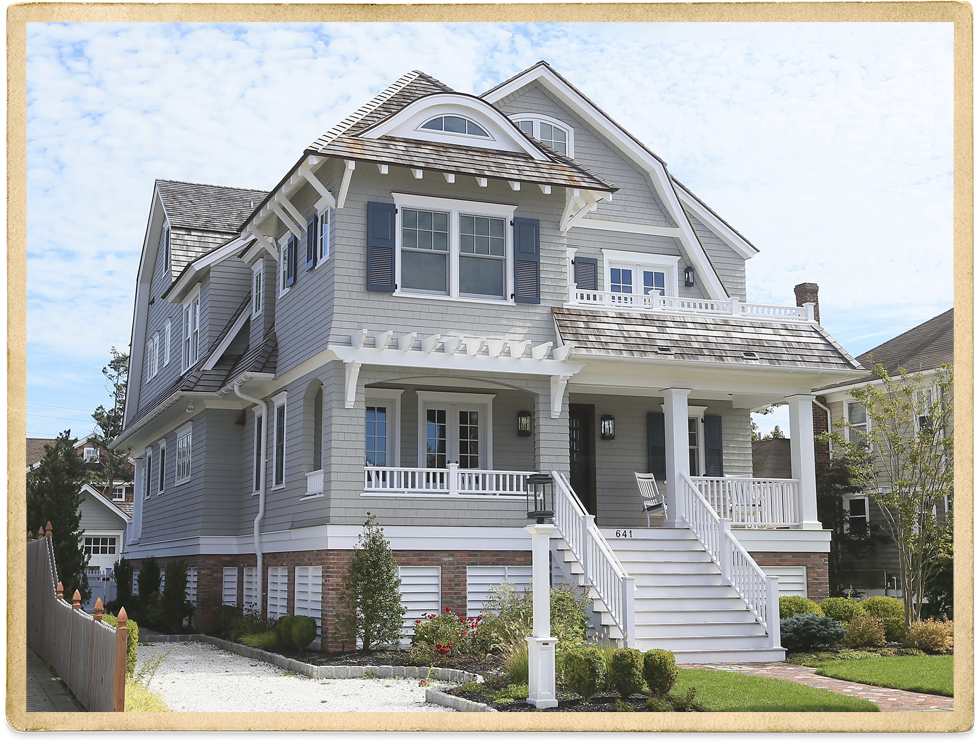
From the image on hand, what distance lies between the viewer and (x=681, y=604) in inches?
574

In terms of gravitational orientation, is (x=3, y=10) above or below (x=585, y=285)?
above

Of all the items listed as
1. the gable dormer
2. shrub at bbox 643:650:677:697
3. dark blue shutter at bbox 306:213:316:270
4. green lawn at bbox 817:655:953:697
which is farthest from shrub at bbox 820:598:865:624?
dark blue shutter at bbox 306:213:316:270

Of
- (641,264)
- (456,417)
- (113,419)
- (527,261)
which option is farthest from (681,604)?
(113,419)

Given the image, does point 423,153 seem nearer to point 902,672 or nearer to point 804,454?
point 804,454

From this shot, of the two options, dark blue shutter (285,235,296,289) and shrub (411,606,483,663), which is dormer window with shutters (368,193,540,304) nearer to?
dark blue shutter (285,235,296,289)

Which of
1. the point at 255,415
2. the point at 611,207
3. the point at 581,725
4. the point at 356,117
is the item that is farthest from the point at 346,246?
the point at 581,725

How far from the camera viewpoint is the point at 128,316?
2930cm

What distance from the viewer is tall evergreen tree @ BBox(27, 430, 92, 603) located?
58.4 feet

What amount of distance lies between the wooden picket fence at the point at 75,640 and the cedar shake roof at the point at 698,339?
26.1 feet

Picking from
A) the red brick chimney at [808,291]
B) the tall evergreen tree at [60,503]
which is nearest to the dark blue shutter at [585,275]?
the red brick chimney at [808,291]

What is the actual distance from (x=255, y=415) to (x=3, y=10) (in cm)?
1000

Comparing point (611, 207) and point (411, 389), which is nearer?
point (411, 389)

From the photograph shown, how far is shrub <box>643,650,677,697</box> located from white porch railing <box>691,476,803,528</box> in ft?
21.2

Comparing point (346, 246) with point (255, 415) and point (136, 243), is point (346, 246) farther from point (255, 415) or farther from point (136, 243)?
point (136, 243)
